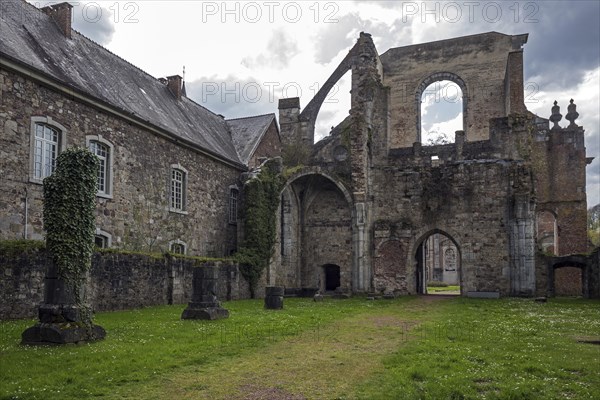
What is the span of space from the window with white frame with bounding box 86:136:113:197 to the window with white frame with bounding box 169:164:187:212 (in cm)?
338

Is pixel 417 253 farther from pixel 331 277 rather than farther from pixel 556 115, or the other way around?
pixel 556 115

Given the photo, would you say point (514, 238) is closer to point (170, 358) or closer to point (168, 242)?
point (168, 242)

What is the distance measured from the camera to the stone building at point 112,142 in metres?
14.0

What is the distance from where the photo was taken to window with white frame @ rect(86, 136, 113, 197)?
17000mm

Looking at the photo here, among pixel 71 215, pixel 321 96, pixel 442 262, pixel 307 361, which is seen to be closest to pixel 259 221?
pixel 321 96

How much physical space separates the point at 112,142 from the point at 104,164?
78cm

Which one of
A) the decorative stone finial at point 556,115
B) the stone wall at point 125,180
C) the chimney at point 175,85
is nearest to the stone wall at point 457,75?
the decorative stone finial at point 556,115

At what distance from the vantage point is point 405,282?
2372cm

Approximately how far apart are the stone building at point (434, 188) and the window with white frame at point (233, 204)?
7.55 ft

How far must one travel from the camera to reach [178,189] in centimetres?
2123

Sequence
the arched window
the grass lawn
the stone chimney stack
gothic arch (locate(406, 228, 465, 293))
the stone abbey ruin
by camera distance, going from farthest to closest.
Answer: the arched window, the stone chimney stack, gothic arch (locate(406, 228, 465, 293)), the stone abbey ruin, the grass lawn

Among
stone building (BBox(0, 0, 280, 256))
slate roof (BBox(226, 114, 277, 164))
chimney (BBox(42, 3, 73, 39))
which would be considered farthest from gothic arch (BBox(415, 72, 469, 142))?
chimney (BBox(42, 3, 73, 39))

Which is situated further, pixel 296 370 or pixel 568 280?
pixel 568 280

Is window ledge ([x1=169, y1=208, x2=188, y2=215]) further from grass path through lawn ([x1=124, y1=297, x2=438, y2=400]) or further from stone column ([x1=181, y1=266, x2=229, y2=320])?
grass path through lawn ([x1=124, y1=297, x2=438, y2=400])
